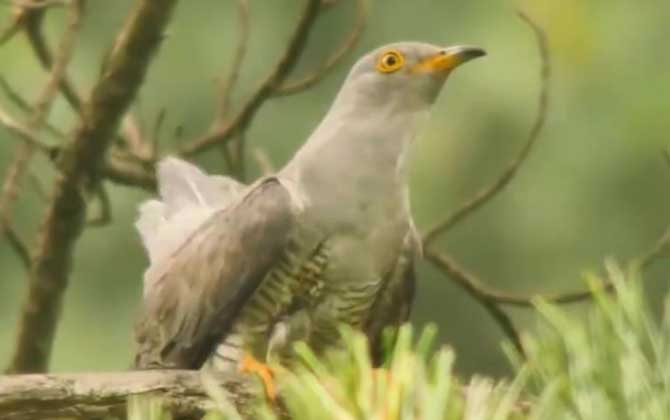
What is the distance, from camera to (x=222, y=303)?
6.54ft

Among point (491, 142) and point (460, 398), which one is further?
point (491, 142)

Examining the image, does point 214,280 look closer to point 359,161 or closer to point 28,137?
point 359,161

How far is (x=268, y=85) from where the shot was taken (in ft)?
7.39

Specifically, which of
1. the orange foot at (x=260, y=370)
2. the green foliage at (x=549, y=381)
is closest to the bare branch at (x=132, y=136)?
the orange foot at (x=260, y=370)

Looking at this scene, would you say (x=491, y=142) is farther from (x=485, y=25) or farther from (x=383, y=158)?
(x=383, y=158)

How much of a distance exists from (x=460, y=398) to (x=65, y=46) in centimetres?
120

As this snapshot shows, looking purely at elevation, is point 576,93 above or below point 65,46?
below

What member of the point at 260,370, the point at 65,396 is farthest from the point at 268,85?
the point at 65,396

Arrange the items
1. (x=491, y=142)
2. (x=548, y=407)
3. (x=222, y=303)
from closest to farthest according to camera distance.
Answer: (x=548, y=407)
(x=222, y=303)
(x=491, y=142)

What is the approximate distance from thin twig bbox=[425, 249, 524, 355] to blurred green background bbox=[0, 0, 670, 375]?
0.89ft

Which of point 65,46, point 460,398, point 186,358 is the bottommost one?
point 186,358

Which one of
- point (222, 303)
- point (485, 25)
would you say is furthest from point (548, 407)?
point (485, 25)

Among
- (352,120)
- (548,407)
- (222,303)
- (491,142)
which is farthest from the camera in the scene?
(491,142)

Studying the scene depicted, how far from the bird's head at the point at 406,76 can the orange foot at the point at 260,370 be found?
1.28 ft
